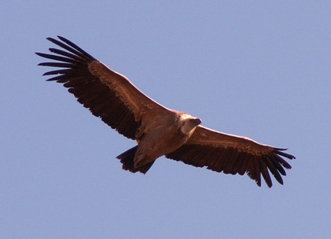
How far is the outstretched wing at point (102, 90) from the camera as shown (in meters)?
15.2

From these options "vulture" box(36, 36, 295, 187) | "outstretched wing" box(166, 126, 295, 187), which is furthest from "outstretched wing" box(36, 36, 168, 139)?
"outstretched wing" box(166, 126, 295, 187)

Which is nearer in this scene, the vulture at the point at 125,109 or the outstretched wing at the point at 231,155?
the vulture at the point at 125,109

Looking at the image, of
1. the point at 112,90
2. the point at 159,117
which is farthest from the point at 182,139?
the point at 112,90

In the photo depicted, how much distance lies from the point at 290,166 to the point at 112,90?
4067 millimetres

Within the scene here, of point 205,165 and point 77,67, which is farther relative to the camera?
point 205,165

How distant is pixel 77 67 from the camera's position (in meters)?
15.3

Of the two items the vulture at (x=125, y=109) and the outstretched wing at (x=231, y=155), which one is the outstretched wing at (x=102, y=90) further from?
the outstretched wing at (x=231, y=155)

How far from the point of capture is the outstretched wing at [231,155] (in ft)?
53.1

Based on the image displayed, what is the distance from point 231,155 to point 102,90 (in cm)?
305

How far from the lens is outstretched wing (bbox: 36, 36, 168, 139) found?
1519 cm

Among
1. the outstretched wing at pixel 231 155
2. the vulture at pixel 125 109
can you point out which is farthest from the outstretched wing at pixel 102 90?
the outstretched wing at pixel 231 155

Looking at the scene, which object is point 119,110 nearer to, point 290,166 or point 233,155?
point 233,155

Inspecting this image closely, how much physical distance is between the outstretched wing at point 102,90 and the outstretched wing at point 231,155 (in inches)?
49.0

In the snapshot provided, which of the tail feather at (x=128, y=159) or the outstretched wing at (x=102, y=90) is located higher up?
the outstretched wing at (x=102, y=90)
